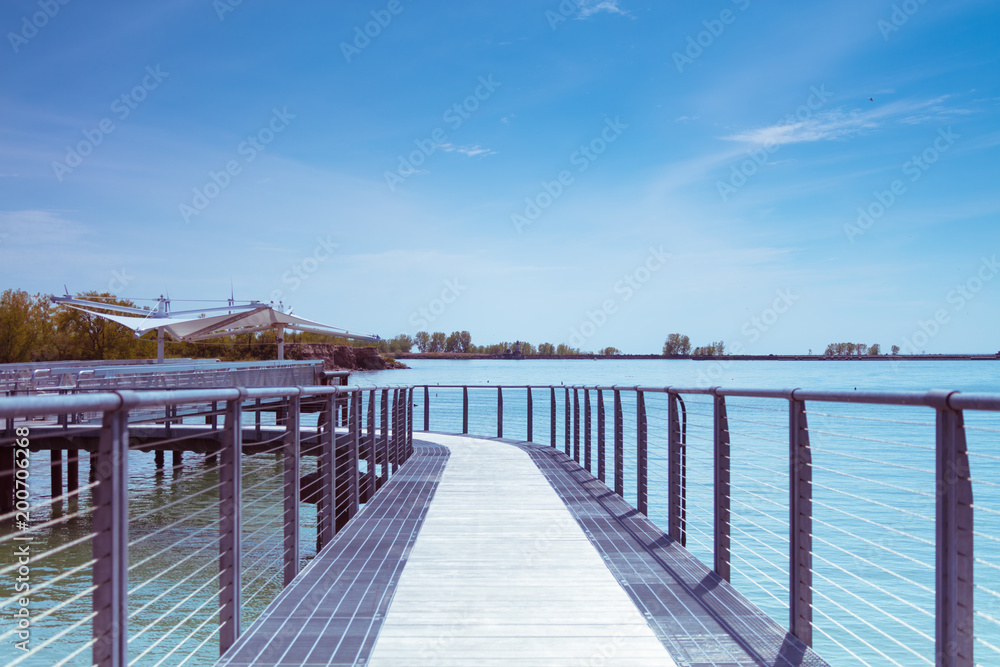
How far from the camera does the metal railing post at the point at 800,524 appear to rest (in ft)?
8.92

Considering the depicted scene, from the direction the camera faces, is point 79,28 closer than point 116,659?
No

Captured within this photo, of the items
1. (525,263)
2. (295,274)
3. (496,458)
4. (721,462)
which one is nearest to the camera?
(721,462)

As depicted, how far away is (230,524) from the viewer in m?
2.80

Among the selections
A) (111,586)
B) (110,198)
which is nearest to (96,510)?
(111,586)

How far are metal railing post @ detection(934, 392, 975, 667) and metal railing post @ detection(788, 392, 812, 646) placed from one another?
33.3 inches

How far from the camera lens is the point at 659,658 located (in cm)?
263

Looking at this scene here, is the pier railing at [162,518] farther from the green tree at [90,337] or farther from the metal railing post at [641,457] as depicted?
the green tree at [90,337]

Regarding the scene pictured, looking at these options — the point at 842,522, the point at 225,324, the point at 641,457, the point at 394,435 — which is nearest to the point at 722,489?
→ the point at 641,457

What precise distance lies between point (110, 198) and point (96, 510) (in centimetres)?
2613

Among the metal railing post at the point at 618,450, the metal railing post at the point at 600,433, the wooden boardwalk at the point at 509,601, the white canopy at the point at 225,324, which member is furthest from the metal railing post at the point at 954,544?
the white canopy at the point at 225,324

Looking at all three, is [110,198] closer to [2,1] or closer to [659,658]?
[2,1]

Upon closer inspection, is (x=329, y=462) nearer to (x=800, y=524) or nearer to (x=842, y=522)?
(x=800, y=524)

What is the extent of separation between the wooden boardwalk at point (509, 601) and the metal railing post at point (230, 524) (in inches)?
4.3

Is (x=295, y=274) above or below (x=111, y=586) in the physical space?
above
